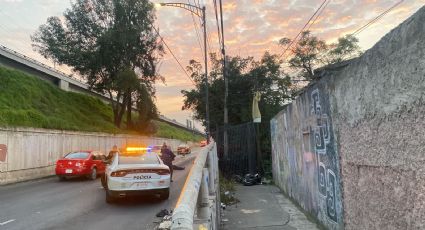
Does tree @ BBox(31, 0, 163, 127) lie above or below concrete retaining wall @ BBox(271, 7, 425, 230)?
above

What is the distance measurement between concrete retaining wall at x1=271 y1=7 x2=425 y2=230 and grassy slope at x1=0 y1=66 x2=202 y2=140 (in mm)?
17734

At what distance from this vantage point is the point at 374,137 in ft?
14.8

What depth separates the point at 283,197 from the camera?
12.3 meters

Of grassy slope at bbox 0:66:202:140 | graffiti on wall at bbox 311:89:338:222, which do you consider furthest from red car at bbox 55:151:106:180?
graffiti on wall at bbox 311:89:338:222

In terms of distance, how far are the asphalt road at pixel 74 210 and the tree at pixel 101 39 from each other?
1099 inches

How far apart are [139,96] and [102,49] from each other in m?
6.32

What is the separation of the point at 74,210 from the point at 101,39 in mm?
33472

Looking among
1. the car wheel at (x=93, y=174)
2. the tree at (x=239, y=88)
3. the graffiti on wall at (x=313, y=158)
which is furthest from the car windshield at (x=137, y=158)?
the tree at (x=239, y=88)

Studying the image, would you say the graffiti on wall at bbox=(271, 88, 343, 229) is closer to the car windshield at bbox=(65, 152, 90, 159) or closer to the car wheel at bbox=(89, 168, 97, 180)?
the car wheel at bbox=(89, 168, 97, 180)

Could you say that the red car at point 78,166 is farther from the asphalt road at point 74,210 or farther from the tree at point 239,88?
the tree at point 239,88

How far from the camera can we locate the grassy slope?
988 inches

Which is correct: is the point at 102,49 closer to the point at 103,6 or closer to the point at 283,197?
the point at 103,6

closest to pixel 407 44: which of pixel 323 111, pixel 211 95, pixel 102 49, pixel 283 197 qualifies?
pixel 323 111

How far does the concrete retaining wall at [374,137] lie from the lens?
3.51m
